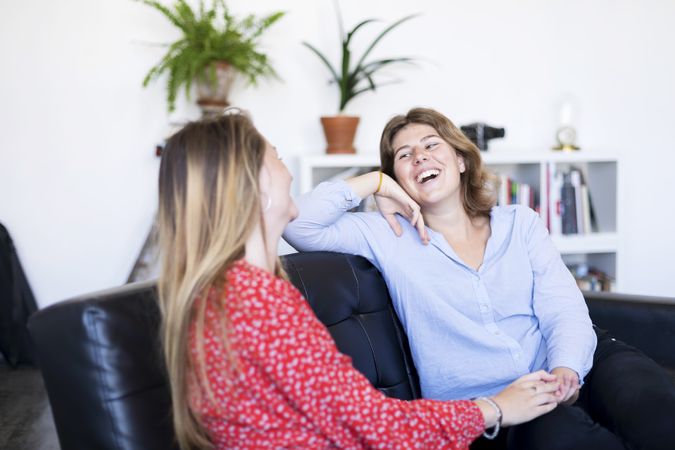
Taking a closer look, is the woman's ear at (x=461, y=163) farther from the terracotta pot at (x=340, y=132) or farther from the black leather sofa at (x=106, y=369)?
the terracotta pot at (x=340, y=132)

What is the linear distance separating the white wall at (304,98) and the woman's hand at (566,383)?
6.48 feet

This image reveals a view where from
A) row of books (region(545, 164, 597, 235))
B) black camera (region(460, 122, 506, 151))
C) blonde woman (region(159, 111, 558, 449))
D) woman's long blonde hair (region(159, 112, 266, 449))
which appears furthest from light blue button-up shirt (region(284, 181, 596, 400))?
row of books (region(545, 164, 597, 235))

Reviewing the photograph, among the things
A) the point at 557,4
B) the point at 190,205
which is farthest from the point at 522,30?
the point at 190,205

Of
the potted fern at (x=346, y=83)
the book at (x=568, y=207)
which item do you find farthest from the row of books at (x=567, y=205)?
the potted fern at (x=346, y=83)

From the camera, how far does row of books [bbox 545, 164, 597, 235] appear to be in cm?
333

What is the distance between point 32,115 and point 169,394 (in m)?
2.49

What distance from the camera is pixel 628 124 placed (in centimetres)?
368

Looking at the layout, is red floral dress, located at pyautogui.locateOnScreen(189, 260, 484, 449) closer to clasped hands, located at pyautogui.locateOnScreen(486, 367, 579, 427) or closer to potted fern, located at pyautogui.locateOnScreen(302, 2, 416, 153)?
clasped hands, located at pyautogui.locateOnScreen(486, 367, 579, 427)

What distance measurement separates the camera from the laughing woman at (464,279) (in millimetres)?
1640

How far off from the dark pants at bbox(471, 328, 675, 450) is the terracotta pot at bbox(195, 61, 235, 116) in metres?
2.06

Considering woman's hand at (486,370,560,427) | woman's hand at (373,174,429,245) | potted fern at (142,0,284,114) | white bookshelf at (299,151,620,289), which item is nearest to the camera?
woman's hand at (486,370,560,427)

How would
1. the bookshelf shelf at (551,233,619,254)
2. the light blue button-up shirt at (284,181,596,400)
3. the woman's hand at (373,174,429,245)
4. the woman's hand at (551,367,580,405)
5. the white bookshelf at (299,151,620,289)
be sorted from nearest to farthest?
the woman's hand at (551,367,580,405) < the light blue button-up shirt at (284,181,596,400) < the woman's hand at (373,174,429,245) < the white bookshelf at (299,151,620,289) < the bookshelf shelf at (551,233,619,254)

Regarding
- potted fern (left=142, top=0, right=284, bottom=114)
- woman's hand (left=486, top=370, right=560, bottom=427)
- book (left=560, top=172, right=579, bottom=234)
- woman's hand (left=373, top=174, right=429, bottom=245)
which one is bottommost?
woman's hand (left=486, top=370, right=560, bottom=427)

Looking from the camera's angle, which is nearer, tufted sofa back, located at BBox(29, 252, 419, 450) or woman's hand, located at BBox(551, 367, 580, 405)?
tufted sofa back, located at BBox(29, 252, 419, 450)
